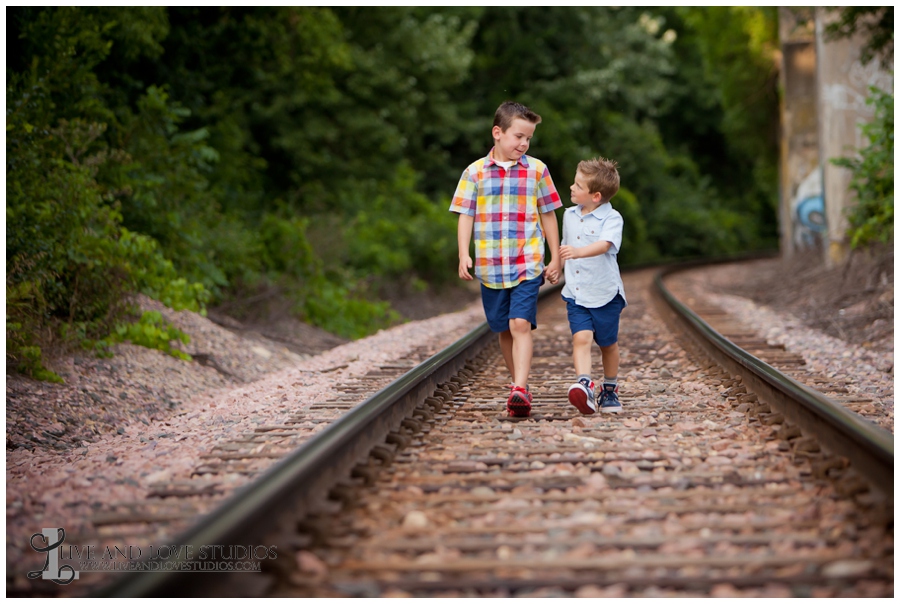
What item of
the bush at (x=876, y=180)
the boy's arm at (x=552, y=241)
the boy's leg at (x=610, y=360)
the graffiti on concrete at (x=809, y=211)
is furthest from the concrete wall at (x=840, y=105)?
the boy's arm at (x=552, y=241)

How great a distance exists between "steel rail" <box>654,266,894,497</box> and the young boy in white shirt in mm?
842

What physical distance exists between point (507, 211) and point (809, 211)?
16.7m

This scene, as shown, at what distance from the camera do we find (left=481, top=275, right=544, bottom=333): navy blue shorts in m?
4.71

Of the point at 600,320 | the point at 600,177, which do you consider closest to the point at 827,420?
the point at 600,320

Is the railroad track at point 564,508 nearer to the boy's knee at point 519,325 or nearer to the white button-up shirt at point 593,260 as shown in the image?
the boy's knee at point 519,325

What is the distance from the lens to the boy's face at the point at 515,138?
14.9ft

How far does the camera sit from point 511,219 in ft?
15.3

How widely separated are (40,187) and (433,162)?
1724 cm

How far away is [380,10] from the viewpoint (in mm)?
18703

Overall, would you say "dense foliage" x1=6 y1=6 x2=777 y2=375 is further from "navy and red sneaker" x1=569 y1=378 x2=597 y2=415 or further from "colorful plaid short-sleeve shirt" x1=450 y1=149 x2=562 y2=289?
"navy and red sneaker" x1=569 y1=378 x2=597 y2=415

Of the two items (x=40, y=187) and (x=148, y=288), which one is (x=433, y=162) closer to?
(x=148, y=288)

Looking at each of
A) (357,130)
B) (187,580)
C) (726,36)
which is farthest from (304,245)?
(726,36)
